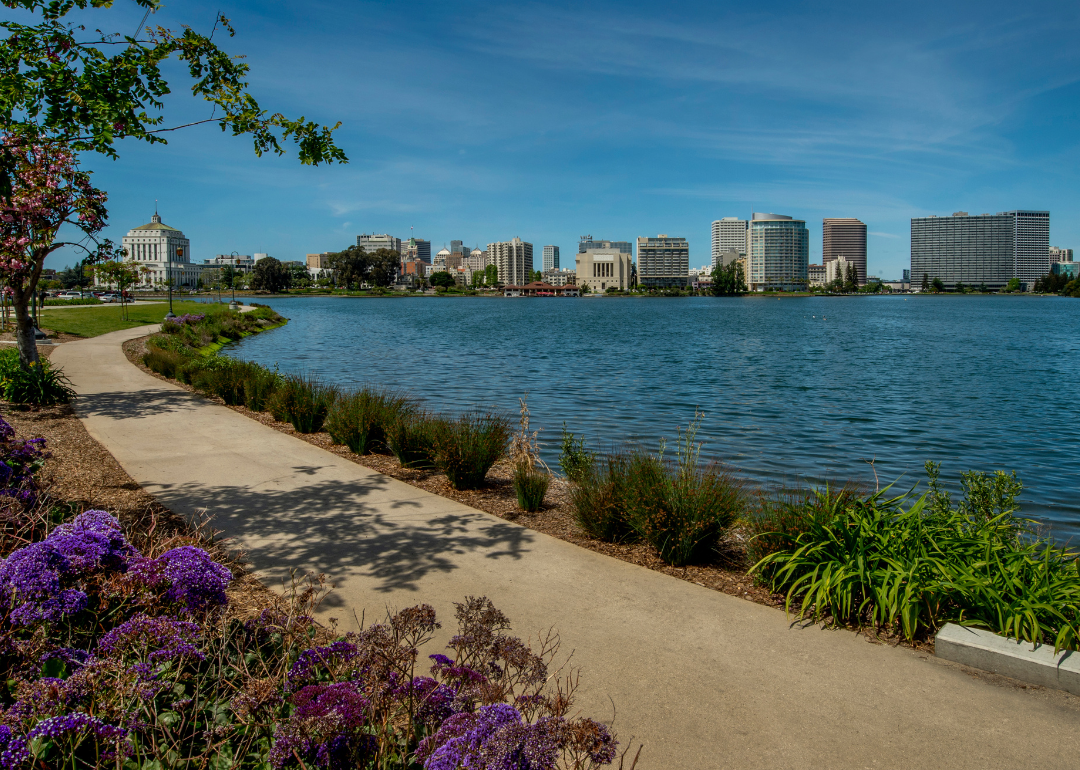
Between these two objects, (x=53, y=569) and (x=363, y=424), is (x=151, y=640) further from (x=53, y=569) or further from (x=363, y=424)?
(x=363, y=424)

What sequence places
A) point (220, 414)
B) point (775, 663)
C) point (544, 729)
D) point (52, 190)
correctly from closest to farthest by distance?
point (544, 729), point (775, 663), point (52, 190), point (220, 414)

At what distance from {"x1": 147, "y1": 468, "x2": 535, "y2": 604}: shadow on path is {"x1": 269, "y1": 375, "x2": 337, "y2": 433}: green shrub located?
3278mm

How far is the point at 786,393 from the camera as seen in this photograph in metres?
20.8

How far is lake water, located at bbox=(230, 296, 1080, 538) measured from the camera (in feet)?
40.4

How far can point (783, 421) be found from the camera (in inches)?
627

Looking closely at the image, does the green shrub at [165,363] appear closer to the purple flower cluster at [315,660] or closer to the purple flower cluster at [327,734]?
the purple flower cluster at [315,660]

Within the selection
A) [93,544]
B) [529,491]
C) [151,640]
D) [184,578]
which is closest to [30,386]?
[529,491]

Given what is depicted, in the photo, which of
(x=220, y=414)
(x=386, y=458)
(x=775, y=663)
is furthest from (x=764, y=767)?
(x=220, y=414)

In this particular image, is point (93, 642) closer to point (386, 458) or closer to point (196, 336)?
point (386, 458)

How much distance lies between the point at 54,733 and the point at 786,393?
20.6m

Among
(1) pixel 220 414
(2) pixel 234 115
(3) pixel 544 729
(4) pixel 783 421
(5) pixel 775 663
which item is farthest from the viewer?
(4) pixel 783 421

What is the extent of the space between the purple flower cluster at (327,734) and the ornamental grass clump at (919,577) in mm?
3193

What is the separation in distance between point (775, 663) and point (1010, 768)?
3.95 ft

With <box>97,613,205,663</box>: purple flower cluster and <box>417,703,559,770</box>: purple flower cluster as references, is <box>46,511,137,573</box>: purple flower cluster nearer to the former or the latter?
<box>97,613,205,663</box>: purple flower cluster
